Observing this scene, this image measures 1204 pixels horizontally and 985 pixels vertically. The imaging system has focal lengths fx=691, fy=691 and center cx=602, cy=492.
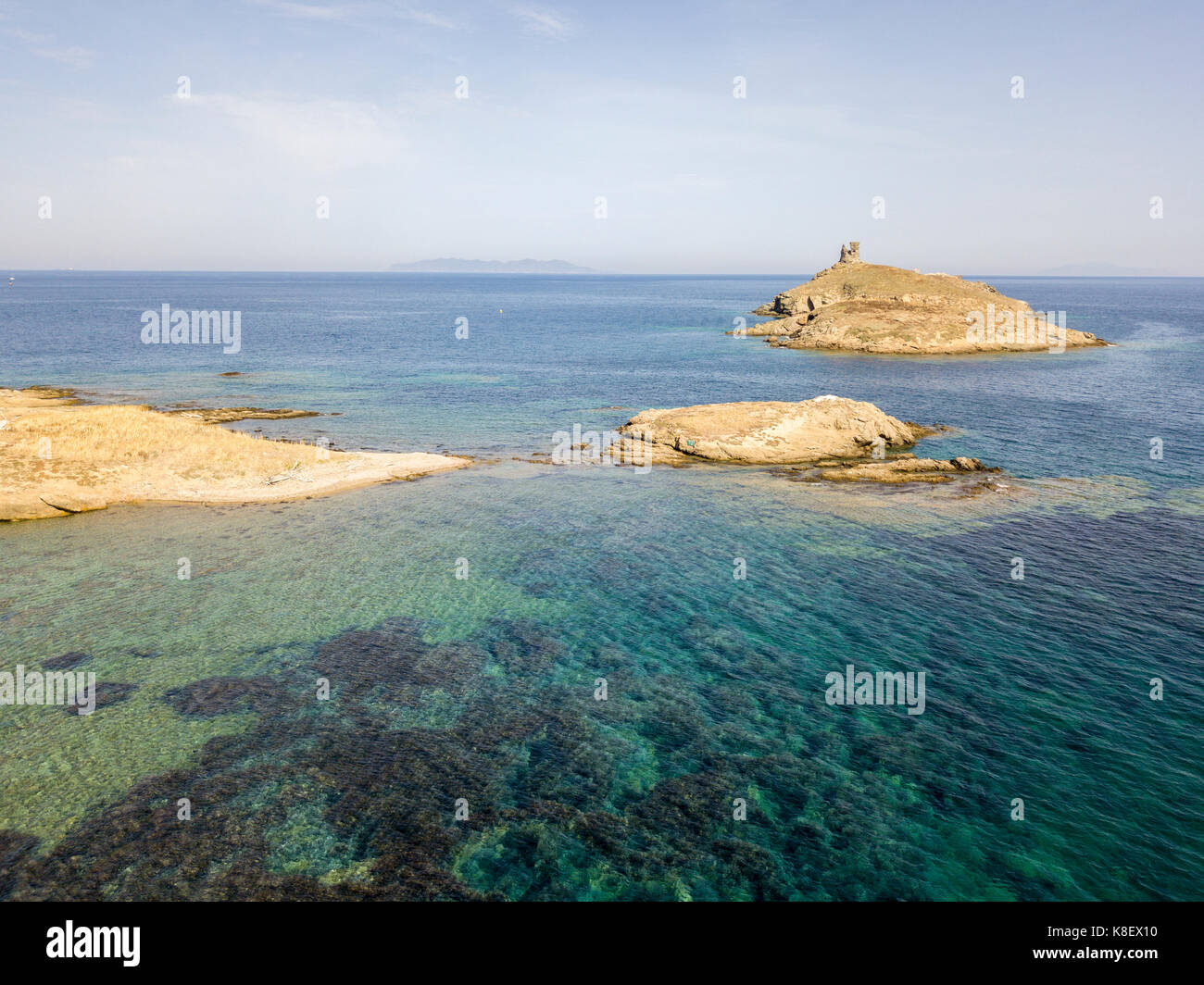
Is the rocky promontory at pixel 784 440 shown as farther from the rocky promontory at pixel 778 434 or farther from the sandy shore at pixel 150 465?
the sandy shore at pixel 150 465

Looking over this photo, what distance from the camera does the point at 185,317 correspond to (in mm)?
191875

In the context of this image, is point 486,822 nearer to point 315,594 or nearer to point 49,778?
point 49,778

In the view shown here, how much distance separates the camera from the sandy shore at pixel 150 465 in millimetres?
42531

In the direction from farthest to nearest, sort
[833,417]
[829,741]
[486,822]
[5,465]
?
[833,417] → [5,465] → [829,741] → [486,822]

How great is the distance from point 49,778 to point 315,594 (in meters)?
12.6

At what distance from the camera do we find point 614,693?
81.1ft

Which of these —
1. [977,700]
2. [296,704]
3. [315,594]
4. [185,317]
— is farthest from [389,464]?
[185,317]

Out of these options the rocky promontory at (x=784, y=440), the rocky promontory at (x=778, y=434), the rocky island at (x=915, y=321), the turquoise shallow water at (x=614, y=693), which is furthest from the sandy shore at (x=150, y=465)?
the rocky island at (x=915, y=321)

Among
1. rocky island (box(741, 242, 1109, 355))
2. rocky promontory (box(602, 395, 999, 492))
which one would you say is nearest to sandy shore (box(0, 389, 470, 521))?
rocky promontory (box(602, 395, 999, 492))

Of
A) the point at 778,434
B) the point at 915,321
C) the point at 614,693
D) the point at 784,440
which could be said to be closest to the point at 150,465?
the point at 614,693

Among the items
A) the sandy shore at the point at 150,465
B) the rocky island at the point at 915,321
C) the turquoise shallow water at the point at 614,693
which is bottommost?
the turquoise shallow water at the point at 614,693

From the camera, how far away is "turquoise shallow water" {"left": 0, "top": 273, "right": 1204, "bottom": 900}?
17.4m

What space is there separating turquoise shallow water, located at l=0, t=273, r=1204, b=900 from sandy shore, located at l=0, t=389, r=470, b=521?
8.06 feet

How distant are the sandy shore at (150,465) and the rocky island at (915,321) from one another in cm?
9803
